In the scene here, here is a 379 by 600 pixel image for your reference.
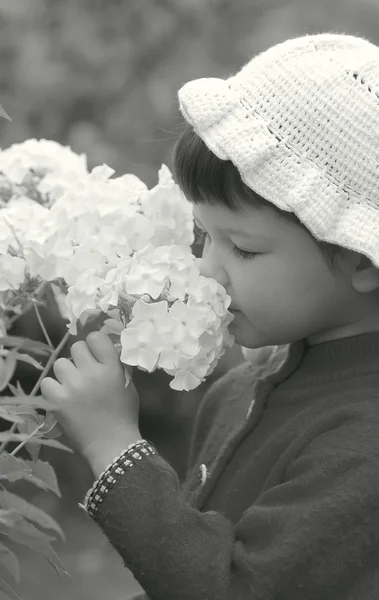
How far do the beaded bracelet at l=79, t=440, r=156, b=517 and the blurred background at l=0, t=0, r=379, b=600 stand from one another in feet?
5.54

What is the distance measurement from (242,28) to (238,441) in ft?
6.94

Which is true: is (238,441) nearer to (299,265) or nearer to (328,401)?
(328,401)

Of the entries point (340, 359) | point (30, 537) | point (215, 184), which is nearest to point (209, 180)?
point (215, 184)

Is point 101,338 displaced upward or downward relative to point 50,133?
upward

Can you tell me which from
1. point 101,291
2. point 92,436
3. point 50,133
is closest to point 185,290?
point 101,291

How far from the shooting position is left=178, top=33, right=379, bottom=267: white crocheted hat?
160cm

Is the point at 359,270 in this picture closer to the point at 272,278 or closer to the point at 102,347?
the point at 272,278

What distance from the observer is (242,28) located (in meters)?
3.62

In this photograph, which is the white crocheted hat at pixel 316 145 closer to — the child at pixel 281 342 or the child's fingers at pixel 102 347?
the child at pixel 281 342

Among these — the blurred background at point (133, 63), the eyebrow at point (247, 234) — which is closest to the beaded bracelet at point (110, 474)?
the eyebrow at point (247, 234)

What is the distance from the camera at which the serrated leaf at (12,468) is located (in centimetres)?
143

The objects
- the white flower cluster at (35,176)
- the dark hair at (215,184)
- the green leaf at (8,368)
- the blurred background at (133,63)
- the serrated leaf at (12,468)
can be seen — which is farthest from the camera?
the blurred background at (133,63)

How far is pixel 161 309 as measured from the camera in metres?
1.57

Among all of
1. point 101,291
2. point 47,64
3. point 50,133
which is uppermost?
point 101,291
